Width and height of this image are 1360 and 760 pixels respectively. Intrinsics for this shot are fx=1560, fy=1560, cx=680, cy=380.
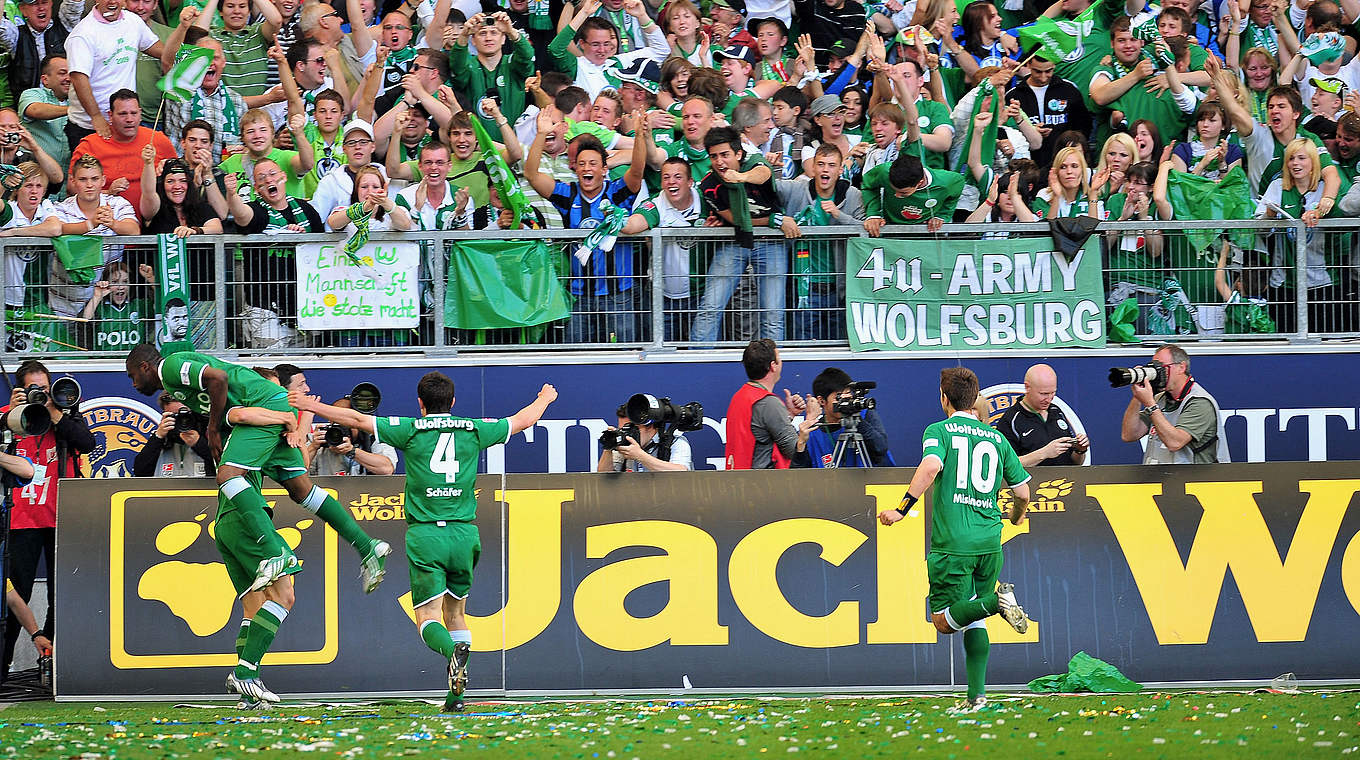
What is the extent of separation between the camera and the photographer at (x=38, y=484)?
38.0ft

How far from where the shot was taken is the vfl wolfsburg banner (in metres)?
13.1

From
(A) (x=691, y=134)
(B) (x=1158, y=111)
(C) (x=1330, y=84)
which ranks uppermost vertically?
(C) (x=1330, y=84)

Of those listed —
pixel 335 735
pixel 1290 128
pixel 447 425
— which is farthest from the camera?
pixel 1290 128

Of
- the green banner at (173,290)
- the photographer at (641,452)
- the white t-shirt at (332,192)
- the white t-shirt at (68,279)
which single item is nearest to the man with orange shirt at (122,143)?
the white t-shirt at (68,279)

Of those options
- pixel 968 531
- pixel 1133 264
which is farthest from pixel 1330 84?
pixel 968 531

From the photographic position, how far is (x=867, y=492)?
1088cm

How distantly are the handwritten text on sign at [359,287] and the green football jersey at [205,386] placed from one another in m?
2.76

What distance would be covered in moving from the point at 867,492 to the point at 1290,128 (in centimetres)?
606

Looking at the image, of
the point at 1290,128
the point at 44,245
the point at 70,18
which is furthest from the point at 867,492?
the point at 70,18

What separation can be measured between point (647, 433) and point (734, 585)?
4.49 ft

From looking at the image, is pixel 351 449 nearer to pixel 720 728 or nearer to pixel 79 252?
pixel 79 252

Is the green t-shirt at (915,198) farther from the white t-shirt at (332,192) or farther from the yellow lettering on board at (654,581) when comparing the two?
the white t-shirt at (332,192)

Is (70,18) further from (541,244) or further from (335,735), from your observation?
(335,735)

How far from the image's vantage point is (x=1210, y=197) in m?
13.9
